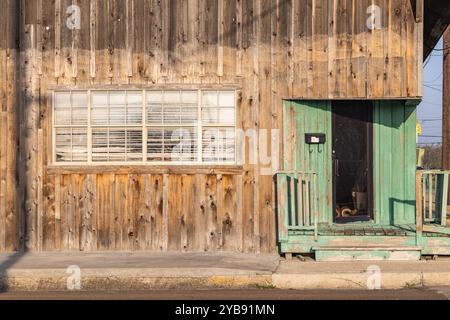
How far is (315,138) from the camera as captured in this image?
12.3 metres

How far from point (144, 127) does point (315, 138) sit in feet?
10.0

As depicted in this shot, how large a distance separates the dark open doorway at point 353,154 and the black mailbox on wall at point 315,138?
327mm

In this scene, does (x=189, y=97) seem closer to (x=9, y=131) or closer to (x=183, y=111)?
(x=183, y=111)

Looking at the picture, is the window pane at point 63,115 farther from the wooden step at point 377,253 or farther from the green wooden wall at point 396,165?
the green wooden wall at point 396,165

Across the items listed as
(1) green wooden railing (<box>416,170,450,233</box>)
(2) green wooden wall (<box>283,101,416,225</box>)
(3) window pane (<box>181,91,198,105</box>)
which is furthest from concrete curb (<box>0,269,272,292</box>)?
(3) window pane (<box>181,91,198,105</box>)

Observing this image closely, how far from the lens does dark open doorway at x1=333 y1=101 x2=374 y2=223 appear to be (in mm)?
12539

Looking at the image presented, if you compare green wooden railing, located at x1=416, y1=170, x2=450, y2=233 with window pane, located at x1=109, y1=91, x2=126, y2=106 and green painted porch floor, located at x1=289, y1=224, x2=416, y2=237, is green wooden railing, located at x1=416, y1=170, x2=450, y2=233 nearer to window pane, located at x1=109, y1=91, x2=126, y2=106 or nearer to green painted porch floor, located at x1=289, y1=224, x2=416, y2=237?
green painted porch floor, located at x1=289, y1=224, x2=416, y2=237

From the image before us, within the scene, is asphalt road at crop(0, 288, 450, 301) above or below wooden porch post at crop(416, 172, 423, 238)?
below

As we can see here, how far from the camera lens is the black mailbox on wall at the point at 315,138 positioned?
40.2 feet

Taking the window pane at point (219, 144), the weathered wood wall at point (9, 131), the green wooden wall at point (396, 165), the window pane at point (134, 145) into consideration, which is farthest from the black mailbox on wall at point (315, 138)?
the weathered wood wall at point (9, 131)

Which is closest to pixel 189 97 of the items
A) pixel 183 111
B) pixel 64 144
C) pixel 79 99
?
pixel 183 111

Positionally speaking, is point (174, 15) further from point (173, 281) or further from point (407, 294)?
point (407, 294)

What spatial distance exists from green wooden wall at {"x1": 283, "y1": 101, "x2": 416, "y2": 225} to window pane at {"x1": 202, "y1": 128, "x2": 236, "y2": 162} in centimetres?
141

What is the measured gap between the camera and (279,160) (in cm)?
1202
